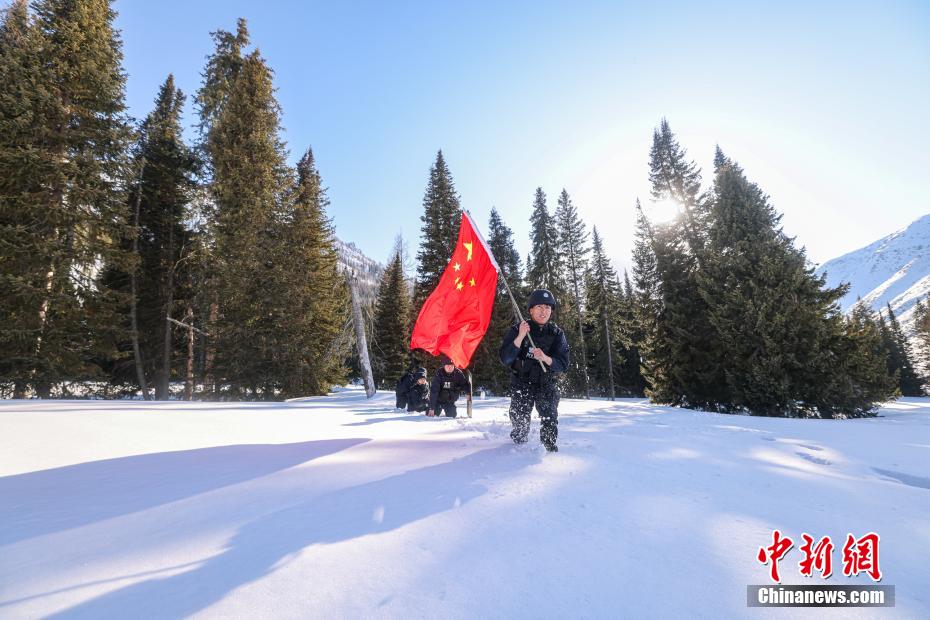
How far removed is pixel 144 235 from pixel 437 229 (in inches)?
606

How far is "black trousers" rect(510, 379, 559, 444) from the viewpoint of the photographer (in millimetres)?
4188

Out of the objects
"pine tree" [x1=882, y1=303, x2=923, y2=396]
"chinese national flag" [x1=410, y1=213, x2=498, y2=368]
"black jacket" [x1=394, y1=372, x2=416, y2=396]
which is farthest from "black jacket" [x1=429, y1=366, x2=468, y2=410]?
"pine tree" [x1=882, y1=303, x2=923, y2=396]

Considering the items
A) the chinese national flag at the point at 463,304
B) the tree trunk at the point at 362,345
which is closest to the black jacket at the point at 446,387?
the chinese national flag at the point at 463,304

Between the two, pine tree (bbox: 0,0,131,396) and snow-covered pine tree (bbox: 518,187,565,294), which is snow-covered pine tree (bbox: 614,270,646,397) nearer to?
snow-covered pine tree (bbox: 518,187,565,294)

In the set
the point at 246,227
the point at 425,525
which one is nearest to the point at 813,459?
the point at 425,525

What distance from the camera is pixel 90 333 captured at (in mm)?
13141

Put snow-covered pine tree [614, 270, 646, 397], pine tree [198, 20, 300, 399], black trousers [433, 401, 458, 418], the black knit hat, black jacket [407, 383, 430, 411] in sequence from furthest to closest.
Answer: snow-covered pine tree [614, 270, 646, 397]
pine tree [198, 20, 300, 399]
black jacket [407, 383, 430, 411]
black trousers [433, 401, 458, 418]
the black knit hat

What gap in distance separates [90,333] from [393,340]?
64.1 ft

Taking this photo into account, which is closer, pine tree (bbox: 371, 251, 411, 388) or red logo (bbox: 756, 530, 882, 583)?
red logo (bbox: 756, 530, 882, 583)

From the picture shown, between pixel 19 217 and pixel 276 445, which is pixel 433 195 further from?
pixel 276 445

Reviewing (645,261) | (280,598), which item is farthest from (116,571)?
(645,261)

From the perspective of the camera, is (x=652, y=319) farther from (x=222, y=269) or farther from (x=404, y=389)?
(x=222, y=269)

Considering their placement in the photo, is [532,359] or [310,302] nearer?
[532,359]

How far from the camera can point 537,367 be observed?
448cm
